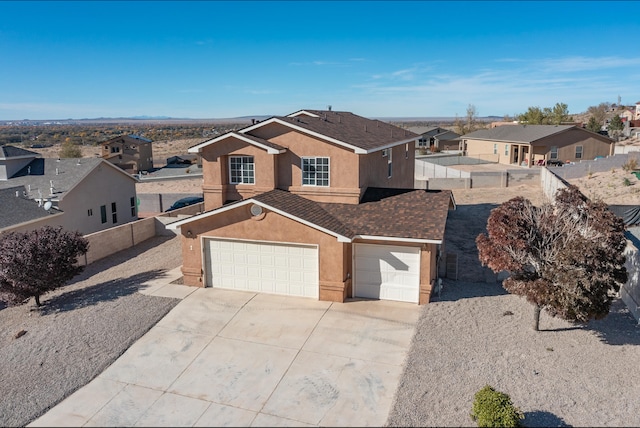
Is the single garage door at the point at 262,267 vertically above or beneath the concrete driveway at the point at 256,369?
above

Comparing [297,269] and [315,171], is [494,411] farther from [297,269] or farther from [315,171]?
[315,171]

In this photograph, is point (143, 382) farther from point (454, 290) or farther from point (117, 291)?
point (454, 290)

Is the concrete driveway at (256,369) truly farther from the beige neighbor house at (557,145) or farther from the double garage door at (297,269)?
the beige neighbor house at (557,145)

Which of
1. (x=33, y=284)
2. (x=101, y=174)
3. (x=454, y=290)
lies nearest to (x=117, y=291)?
(x=33, y=284)

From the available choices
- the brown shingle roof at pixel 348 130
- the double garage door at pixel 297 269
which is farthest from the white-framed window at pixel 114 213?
the double garage door at pixel 297 269

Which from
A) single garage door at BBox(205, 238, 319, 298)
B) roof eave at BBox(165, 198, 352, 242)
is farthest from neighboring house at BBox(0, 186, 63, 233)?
single garage door at BBox(205, 238, 319, 298)

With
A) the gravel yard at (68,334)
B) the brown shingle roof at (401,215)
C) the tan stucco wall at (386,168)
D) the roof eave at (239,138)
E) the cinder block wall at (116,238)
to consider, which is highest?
the roof eave at (239,138)

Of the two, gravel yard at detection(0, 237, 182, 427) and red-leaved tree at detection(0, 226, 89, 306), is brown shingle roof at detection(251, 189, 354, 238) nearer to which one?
gravel yard at detection(0, 237, 182, 427)
